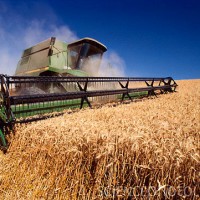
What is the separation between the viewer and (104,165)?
1999mm

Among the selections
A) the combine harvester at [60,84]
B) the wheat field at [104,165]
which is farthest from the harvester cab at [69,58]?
the wheat field at [104,165]

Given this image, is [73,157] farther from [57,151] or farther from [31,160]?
[31,160]

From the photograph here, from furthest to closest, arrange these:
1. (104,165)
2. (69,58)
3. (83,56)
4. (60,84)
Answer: (69,58) < (83,56) < (60,84) < (104,165)

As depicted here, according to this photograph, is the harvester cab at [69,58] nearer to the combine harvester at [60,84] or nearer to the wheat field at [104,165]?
the combine harvester at [60,84]

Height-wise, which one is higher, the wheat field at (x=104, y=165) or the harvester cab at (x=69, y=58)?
the harvester cab at (x=69, y=58)

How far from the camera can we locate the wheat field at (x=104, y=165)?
1.76 meters

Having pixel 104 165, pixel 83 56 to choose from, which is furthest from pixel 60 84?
pixel 104 165

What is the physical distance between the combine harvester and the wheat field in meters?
0.84

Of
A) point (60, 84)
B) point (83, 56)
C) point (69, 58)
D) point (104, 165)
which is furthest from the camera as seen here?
point (69, 58)

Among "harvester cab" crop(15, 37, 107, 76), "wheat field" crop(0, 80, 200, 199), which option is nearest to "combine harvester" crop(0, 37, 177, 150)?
"harvester cab" crop(15, 37, 107, 76)

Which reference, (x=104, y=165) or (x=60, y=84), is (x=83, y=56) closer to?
(x=60, y=84)

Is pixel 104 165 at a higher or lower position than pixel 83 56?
lower

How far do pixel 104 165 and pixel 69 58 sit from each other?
8131 millimetres

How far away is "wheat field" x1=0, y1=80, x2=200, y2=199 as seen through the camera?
176cm
